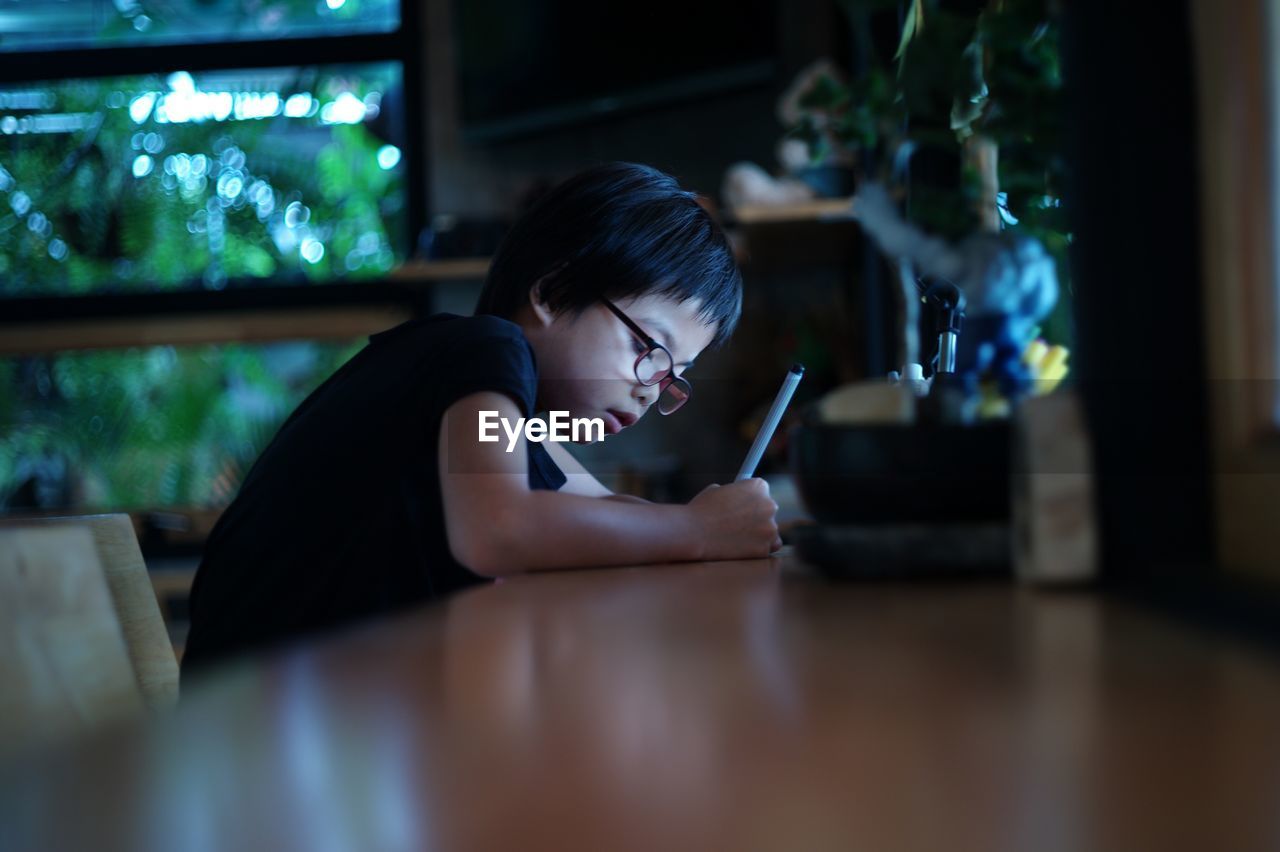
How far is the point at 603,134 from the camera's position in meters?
3.70

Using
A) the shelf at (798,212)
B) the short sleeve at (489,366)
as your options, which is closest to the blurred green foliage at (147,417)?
the shelf at (798,212)

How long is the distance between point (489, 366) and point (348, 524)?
238mm

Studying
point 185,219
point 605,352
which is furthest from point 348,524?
point 185,219

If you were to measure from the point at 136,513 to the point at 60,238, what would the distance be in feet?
3.15

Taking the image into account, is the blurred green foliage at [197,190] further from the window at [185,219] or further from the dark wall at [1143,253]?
the dark wall at [1143,253]

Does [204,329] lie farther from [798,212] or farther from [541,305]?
[541,305]

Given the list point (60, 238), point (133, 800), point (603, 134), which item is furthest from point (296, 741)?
point (60, 238)

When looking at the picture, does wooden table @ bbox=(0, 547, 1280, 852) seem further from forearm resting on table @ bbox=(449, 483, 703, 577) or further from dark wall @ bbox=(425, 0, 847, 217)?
dark wall @ bbox=(425, 0, 847, 217)

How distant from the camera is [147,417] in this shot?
156 inches

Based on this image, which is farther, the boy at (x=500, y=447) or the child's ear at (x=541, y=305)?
the child's ear at (x=541, y=305)

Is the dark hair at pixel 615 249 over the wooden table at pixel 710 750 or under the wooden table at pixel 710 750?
over

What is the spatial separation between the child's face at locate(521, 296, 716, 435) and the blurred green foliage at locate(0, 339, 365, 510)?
2.78m

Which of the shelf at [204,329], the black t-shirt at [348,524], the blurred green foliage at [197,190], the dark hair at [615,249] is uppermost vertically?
the blurred green foliage at [197,190]

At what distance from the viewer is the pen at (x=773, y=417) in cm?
96
